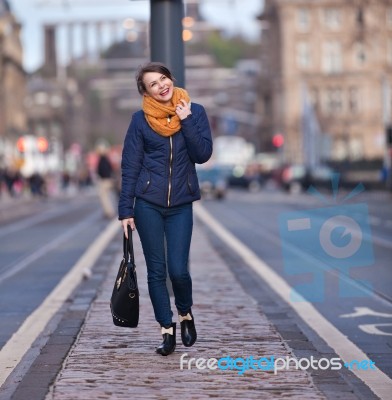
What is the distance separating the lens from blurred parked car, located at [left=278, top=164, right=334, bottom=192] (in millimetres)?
73875

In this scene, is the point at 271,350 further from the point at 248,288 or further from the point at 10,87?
the point at 10,87

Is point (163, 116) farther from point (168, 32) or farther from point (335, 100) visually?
point (335, 100)

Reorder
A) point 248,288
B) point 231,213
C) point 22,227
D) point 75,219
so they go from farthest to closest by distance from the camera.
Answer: point 231,213 < point 75,219 < point 22,227 < point 248,288

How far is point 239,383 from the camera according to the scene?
309 inches

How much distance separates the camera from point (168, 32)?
12648mm

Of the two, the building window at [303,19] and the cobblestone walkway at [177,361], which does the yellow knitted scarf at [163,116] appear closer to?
the cobblestone walkway at [177,361]

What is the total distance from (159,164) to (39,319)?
10.3 ft

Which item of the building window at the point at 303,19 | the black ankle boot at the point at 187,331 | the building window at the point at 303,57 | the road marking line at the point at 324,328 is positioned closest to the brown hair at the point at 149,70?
the black ankle boot at the point at 187,331

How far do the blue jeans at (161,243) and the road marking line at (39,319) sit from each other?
3.19 ft

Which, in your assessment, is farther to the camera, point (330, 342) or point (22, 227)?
point (22, 227)

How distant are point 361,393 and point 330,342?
7.56ft

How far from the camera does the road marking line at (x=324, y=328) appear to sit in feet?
26.7

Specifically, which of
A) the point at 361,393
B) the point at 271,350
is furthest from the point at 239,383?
A: the point at 271,350

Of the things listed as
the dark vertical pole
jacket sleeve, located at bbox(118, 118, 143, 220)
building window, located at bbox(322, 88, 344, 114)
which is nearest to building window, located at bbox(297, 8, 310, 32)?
building window, located at bbox(322, 88, 344, 114)
